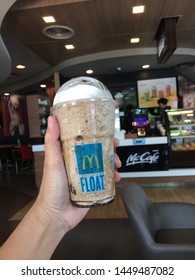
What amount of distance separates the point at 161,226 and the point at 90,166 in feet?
6.51

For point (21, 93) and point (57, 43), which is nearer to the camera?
point (57, 43)

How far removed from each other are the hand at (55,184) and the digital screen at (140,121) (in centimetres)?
610

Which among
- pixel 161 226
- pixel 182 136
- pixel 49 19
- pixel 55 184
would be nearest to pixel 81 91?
pixel 55 184

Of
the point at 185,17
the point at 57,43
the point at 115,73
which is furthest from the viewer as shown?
the point at 115,73

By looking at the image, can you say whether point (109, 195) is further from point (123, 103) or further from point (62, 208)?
point (123, 103)

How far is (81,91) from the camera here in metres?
0.77

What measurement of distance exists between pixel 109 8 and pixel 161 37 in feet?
4.13

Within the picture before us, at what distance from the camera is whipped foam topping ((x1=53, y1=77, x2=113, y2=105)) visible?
2.52ft

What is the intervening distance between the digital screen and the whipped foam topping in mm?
6230

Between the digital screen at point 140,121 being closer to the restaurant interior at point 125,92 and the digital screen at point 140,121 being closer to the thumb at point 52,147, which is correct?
the restaurant interior at point 125,92

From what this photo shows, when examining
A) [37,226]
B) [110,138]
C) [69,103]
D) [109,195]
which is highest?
[69,103]

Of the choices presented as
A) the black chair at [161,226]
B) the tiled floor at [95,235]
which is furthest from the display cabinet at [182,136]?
the black chair at [161,226]

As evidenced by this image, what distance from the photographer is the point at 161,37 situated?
463 centimetres

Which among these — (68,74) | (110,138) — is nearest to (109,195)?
(110,138)
